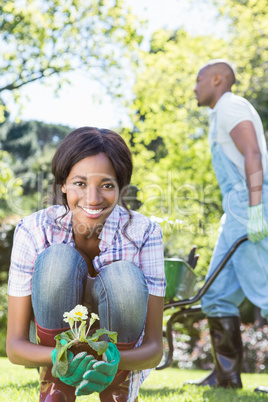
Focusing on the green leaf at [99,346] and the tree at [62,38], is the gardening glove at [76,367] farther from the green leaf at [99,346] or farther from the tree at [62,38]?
the tree at [62,38]

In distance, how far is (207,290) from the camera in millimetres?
3316

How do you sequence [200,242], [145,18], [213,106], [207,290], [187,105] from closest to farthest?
1. [207,290]
2. [213,106]
3. [145,18]
4. [200,242]
5. [187,105]

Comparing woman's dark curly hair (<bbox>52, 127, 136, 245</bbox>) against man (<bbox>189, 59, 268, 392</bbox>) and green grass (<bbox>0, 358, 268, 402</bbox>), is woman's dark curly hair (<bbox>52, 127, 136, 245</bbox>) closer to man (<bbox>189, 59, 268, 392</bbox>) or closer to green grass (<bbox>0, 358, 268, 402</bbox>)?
green grass (<bbox>0, 358, 268, 402</bbox>)

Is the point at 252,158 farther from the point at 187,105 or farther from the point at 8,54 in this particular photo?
the point at 187,105

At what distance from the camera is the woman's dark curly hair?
6.02 feet

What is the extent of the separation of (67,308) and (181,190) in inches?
392

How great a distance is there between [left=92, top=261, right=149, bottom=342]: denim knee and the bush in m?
7.27

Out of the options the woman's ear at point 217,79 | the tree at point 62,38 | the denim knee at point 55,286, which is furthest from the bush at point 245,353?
the denim knee at point 55,286

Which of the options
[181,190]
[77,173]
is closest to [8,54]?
[181,190]

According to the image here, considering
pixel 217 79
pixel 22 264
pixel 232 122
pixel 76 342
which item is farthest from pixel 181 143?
pixel 76 342

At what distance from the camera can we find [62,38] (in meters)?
7.64

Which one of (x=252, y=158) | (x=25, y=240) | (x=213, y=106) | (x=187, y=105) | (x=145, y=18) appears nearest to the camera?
(x=25, y=240)

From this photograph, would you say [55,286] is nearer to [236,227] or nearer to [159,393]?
[159,393]

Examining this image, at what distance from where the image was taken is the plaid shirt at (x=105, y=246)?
5.73ft
